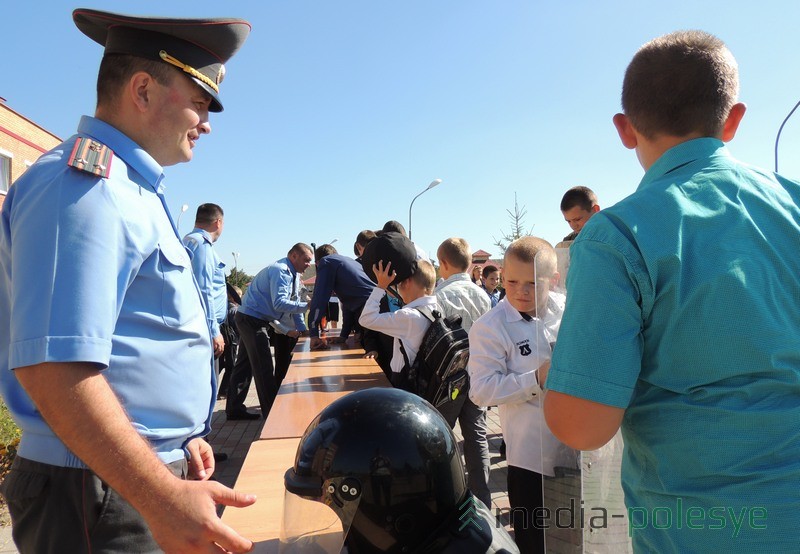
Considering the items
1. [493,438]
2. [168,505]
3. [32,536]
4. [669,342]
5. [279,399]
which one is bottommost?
[493,438]

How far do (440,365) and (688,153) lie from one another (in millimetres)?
2111

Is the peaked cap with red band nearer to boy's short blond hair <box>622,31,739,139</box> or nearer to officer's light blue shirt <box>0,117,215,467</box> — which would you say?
officer's light blue shirt <box>0,117,215,467</box>

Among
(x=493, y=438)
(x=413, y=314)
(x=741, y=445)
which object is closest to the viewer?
(x=741, y=445)

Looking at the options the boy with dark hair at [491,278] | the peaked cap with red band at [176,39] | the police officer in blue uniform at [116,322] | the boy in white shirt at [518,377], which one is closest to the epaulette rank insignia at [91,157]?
the police officer in blue uniform at [116,322]

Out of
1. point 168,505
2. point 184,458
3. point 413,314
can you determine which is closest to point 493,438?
point 413,314

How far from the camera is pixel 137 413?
1278 mm

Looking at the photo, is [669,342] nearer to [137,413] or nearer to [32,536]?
[137,413]

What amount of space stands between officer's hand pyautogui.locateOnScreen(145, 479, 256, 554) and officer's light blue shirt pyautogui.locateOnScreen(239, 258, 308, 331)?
17.8 feet

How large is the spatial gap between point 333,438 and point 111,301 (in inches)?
22.3

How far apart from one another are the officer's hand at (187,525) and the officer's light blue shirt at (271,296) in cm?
543

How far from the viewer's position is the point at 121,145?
1.39 meters

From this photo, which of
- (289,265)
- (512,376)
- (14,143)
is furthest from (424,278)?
(14,143)

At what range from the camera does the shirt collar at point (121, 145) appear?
54.1 inches

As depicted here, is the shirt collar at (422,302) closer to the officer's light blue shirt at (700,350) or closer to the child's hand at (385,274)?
the child's hand at (385,274)
